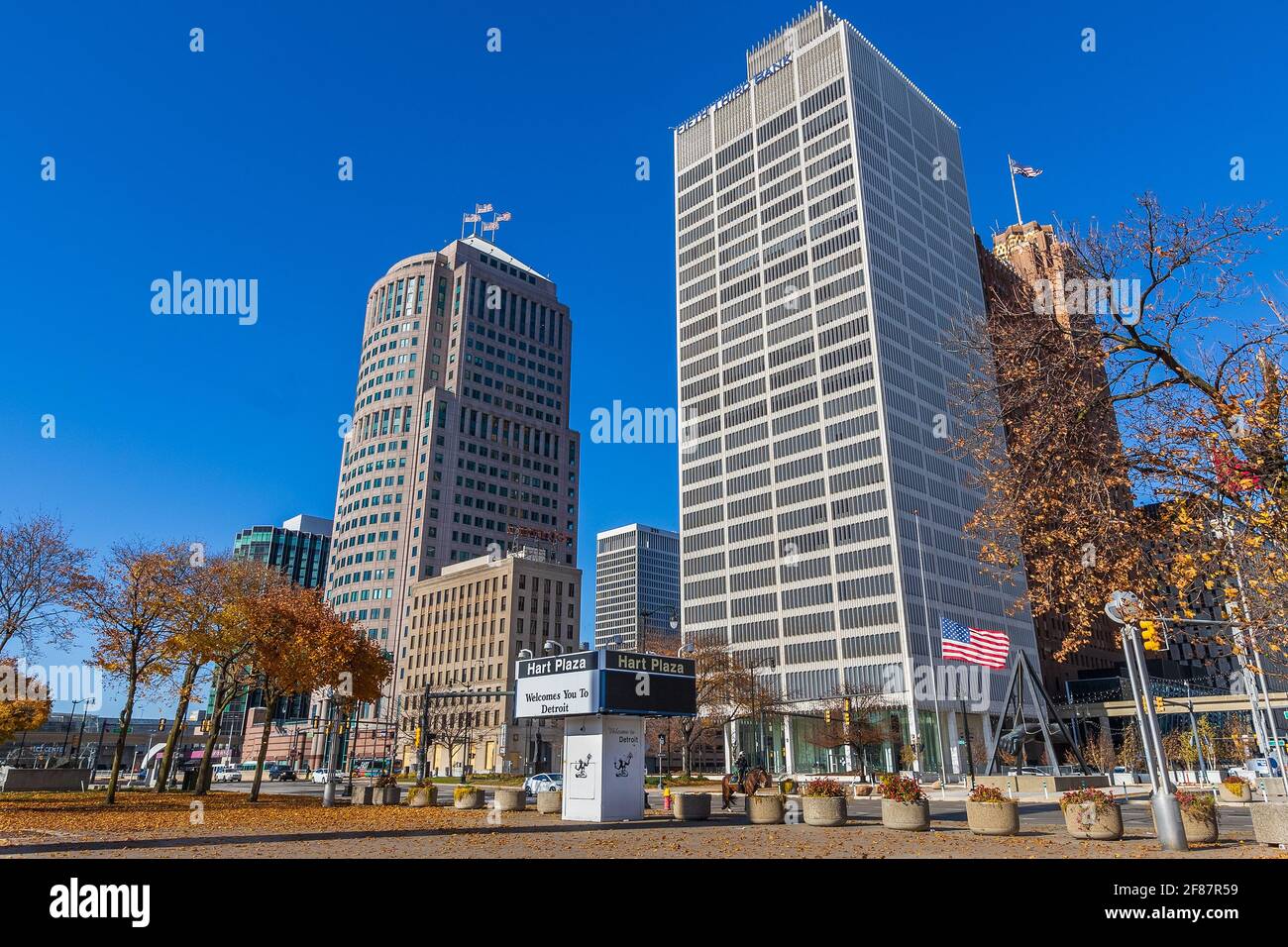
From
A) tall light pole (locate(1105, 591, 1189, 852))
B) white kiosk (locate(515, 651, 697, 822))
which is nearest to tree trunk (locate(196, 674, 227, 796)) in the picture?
white kiosk (locate(515, 651, 697, 822))

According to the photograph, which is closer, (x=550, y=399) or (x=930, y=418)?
(x=930, y=418)

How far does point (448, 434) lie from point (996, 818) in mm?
133173

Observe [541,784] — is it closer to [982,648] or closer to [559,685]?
[559,685]

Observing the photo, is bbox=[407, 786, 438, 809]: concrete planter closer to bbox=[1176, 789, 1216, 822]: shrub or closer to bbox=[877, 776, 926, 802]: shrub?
bbox=[877, 776, 926, 802]: shrub

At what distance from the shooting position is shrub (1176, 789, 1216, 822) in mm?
19297

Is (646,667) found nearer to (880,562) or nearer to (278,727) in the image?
(880,562)

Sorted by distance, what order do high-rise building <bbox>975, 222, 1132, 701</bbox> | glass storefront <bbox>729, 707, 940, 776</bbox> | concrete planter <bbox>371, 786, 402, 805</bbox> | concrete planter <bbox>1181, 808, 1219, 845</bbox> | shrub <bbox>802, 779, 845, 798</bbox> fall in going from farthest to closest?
high-rise building <bbox>975, 222, 1132, 701</bbox>
glass storefront <bbox>729, 707, 940, 776</bbox>
concrete planter <bbox>371, 786, 402, 805</bbox>
shrub <bbox>802, 779, 845, 798</bbox>
concrete planter <bbox>1181, 808, 1219, 845</bbox>

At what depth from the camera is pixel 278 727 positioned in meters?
138

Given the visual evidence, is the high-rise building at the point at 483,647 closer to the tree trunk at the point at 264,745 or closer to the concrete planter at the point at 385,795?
the tree trunk at the point at 264,745

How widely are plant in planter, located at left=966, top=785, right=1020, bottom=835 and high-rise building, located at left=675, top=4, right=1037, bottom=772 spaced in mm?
74313

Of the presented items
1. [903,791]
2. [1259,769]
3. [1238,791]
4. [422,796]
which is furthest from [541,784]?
[1259,769]

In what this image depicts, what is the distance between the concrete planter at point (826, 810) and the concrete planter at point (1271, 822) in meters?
12.6

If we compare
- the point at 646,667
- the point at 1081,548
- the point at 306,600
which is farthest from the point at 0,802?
the point at 1081,548
